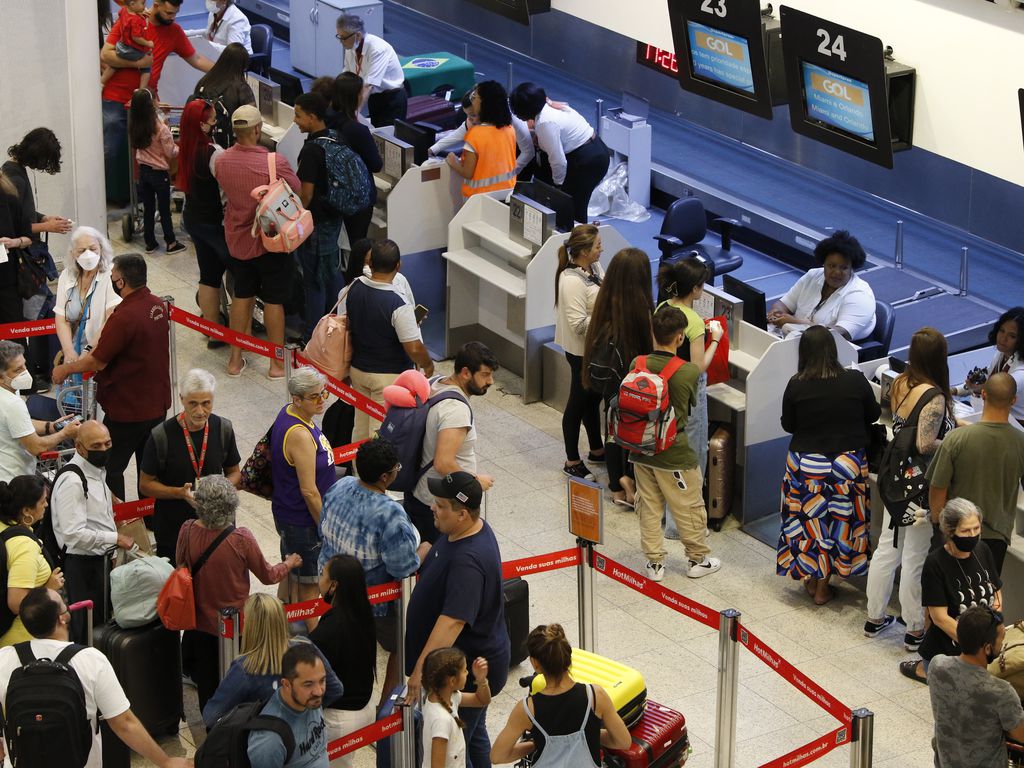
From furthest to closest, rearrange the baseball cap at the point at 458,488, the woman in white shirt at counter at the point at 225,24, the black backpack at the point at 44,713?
the woman in white shirt at counter at the point at 225,24 < the baseball cap at the point at 458,488 < the black backpack at the point at 44,713

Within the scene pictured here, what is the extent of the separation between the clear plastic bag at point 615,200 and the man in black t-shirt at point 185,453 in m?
6.29

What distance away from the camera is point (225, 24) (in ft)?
43.8

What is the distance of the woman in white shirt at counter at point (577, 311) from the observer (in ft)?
27.4

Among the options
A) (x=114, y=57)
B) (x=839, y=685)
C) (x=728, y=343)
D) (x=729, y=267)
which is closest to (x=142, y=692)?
(x=839, y=685)

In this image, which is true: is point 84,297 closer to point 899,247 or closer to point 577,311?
point 577,311

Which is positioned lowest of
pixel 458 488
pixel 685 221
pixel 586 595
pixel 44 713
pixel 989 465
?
pixel 685 221

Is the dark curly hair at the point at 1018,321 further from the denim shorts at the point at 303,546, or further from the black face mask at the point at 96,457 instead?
the black face mask at the point at 96,457

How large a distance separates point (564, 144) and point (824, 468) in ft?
14.1

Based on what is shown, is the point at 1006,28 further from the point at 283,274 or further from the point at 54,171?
the point at 54,171

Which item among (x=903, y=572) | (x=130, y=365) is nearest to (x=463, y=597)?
(x=903, y=572)

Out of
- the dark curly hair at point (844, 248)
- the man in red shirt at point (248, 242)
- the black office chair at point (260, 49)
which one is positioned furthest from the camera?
the black office chair at point (260, 49)

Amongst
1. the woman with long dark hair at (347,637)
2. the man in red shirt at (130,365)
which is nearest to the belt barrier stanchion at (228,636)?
the woman with long dark hair at (347,637)

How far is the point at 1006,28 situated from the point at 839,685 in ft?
13.9

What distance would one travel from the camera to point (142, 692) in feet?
20.6
